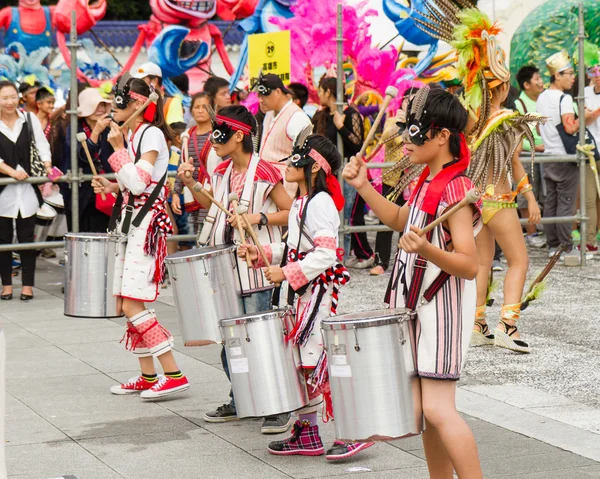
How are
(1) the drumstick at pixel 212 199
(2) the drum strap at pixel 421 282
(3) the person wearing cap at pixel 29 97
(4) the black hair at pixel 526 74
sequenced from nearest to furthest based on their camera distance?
(2) the drum strap at pixel 421 282 → (1) the drumstick at pixel 212 199 → (4) the black hair at pixel 526 74 → (3) the person wearing cap at pixel 29 97

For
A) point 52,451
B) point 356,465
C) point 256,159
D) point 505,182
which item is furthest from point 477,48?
point 52,451

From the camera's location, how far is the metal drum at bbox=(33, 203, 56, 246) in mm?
10336

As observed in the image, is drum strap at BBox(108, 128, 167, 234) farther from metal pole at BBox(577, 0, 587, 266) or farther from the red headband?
metal pole at BBox(577, 0, 587, 266)

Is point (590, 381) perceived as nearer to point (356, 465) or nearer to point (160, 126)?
point (356, 465)

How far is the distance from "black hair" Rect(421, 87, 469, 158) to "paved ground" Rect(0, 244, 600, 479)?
152 cm

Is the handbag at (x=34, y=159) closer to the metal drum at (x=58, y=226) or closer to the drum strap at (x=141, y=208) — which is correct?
the metal drum at (x=58, y=226)

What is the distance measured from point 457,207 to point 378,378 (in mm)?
669

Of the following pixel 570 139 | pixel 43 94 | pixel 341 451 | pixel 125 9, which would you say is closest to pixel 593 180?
pixel 570 139

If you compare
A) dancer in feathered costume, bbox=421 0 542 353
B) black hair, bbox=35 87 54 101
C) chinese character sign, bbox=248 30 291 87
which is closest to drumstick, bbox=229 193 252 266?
dancer in feathered costume, bbox=421 0 542 353

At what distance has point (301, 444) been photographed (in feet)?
16.5

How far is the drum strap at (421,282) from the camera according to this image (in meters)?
3.91

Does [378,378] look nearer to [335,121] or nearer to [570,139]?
[335,121]

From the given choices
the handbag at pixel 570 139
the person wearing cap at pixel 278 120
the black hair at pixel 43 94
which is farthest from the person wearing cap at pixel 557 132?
the black hair at pixel 43 94

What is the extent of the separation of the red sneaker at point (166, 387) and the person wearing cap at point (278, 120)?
1.65 m
